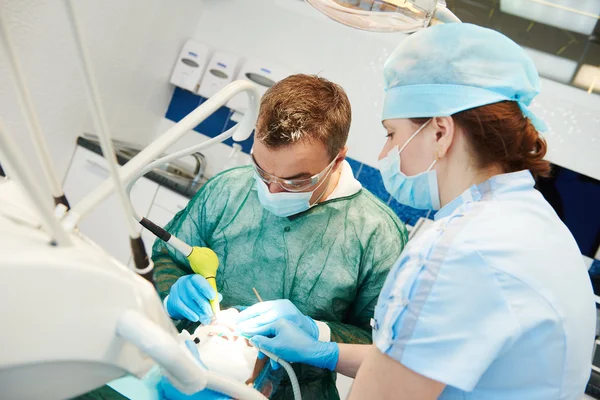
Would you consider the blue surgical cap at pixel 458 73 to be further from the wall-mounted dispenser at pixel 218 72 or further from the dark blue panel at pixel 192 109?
the dark blue panel at pixel 192 109

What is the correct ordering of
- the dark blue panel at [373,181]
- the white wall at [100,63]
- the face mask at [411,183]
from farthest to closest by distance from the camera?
the dark blue panel at [373,181], the white wall at [100,63], the face mask at [411,183]

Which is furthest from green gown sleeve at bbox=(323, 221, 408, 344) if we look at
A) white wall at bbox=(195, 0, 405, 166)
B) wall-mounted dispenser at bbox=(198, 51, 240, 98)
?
wall-mounted dispenser at bbox=(198, 51, 240, 98)

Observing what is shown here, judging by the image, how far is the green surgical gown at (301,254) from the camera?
1.49m

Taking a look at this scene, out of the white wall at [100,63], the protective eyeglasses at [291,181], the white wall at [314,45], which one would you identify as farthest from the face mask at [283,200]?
the white wall at [100,63]

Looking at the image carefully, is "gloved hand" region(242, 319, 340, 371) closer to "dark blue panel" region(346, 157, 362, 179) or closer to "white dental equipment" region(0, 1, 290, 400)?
"white dental equipment" region(0, 1, 290, 400)

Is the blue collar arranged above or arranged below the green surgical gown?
above

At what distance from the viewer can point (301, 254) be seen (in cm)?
151

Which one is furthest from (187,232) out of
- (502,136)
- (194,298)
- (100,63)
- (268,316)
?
(100,63)

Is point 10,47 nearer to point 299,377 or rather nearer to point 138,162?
point 138,162

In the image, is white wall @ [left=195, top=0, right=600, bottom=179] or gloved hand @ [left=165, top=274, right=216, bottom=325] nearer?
gloved hand @ [left=165, top=274, right=216, bottom=325]

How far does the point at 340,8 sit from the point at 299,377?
100cm

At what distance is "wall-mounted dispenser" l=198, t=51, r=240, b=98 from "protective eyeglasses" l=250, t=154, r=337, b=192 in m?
2.22

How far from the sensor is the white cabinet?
3.26 metres

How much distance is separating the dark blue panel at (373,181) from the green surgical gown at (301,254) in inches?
69.8
